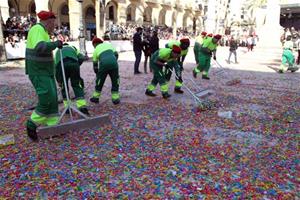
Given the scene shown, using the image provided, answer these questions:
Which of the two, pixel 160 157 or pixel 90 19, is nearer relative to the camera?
pixel 160 157

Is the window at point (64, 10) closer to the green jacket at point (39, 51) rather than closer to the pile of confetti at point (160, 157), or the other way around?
the pile of confetti at point (160, 157)

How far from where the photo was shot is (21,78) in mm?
10203

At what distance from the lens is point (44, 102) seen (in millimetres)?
4441

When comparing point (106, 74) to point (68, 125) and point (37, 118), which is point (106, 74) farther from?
point (37, 118)

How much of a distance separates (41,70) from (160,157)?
2.15 metres

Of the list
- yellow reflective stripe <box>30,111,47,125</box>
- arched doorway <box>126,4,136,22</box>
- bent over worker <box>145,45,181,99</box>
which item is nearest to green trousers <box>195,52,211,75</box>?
bent over worker <box>145,45,181,99</box>

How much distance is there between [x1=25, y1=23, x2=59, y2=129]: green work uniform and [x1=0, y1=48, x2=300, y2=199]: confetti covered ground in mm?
439

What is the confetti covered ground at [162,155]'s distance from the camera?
3.32 m

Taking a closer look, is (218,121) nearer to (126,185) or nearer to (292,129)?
(292,129)

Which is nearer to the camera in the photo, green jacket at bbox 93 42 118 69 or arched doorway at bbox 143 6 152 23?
green jacket at bbox 93 42 118 69

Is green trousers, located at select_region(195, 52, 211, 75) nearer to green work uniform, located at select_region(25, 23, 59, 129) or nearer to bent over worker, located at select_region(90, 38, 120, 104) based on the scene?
bent over worker, located at select_region(90, 38, 120, 104)

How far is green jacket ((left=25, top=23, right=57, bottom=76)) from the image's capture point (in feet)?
14.0

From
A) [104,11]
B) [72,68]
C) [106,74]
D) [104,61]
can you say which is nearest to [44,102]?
[72,68]

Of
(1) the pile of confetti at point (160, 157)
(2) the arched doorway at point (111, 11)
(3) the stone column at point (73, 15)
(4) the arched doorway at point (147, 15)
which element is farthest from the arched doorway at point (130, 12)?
(1) the pile of confetti at point (160, 157)
